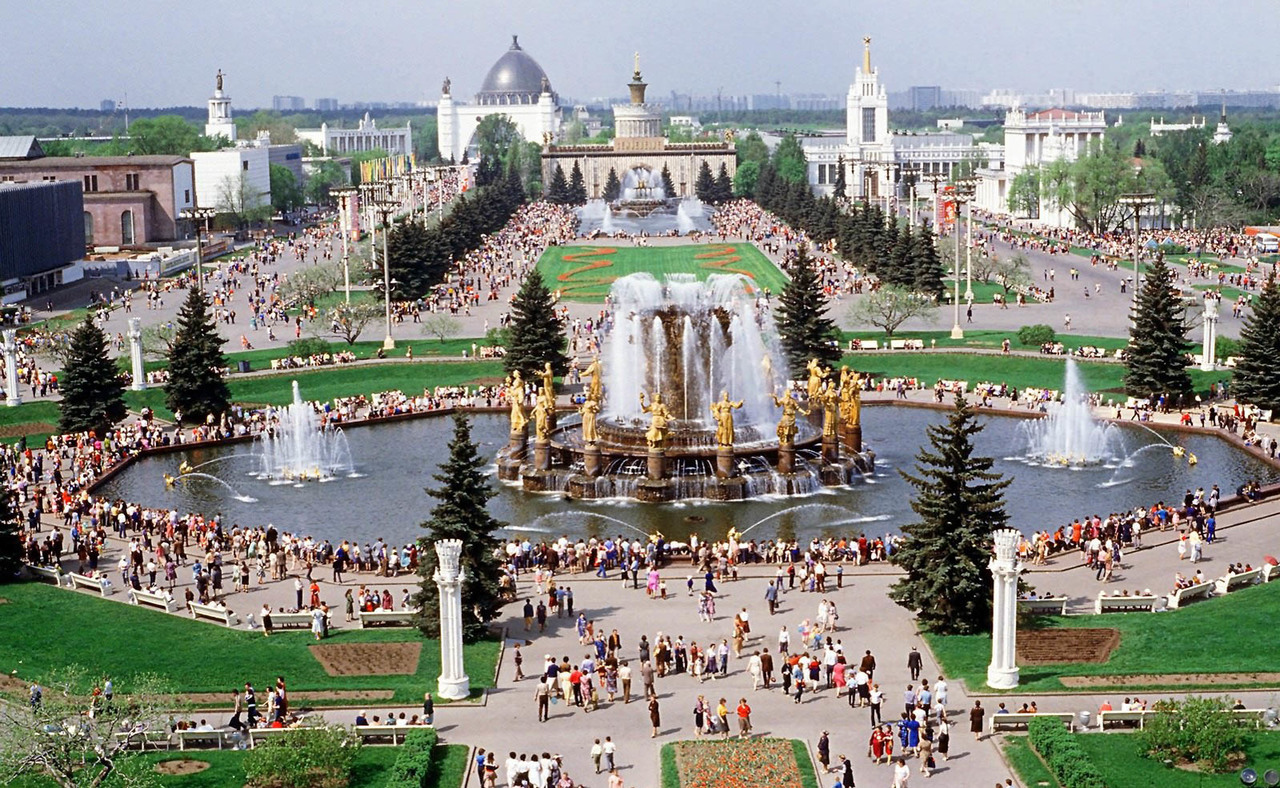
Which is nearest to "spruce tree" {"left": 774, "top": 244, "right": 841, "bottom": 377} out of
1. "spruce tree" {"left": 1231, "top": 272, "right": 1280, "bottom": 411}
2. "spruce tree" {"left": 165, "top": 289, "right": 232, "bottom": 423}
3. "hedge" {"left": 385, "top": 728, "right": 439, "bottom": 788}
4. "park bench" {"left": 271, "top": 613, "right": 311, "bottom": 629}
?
"spruce tree" {"left": 1231, "top": 272, "right": 1280, "bottom": 411}

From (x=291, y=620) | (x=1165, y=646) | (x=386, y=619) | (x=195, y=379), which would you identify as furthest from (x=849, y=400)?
(x=195, y=379)

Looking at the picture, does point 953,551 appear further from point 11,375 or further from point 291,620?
point 11,375

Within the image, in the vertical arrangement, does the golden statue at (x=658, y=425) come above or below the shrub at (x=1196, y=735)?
above

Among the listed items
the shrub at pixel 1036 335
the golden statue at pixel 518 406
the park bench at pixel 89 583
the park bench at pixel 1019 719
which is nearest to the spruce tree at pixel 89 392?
the golden statue at pixel 518 406

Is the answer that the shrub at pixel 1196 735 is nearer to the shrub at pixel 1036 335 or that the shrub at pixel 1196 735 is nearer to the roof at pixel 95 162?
the shrub at pixel 1036 335

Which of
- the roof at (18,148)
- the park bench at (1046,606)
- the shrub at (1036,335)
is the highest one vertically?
the roof at (18,148)

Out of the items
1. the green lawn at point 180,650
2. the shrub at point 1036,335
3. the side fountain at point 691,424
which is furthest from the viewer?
the shrub at point 1036,335

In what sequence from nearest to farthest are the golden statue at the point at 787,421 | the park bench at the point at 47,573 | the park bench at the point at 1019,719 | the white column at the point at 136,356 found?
1. the park bench at the point at 1019,719
2. the park bench at the point at 47,573
3. the golden statue at the point at 787,421
4. the white column at the point at 136,356
